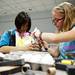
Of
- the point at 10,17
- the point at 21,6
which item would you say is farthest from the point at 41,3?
the point at 10,17

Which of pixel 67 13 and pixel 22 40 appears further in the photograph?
pixel 22 40

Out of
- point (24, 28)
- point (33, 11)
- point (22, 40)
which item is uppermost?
point (33, 11)

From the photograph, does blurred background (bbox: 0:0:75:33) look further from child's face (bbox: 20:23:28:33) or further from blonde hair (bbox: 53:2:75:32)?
blonde hair (bbox: 53:2:75:32)

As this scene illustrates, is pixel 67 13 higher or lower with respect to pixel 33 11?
lower

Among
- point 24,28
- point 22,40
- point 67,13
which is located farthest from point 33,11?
point 67,13

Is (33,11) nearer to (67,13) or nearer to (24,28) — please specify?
(24,28)

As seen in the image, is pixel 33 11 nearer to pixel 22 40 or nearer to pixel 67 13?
pixel 22 40

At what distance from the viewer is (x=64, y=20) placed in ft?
4.89

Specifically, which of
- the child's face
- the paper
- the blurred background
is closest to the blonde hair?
the paper

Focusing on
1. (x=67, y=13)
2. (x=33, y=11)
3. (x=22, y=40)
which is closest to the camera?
(x=67, y=13)

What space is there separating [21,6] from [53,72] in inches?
282

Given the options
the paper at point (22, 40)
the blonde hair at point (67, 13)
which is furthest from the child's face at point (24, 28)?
the blonde hair at point (67, 13)

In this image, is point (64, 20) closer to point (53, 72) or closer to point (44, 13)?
point (53, 72)

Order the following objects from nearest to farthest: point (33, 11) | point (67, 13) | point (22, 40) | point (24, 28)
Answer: point (67, 13) < point (22, 40) < point (24, 28) < point (33, 11)
